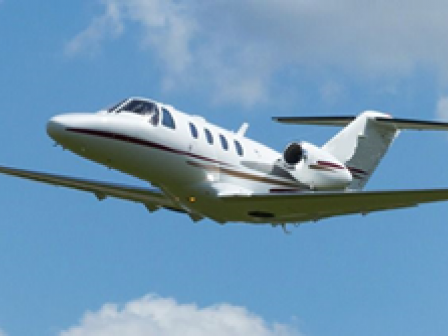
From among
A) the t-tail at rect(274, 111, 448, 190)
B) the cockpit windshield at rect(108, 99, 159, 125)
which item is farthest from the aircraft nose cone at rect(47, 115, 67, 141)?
the t-tail at rect(274, 111, 448, 190)

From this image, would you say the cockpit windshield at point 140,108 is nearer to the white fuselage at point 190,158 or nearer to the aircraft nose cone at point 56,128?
the white fuselage at point 190,158

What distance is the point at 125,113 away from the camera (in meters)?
20.8

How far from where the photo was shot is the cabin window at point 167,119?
21.1 m

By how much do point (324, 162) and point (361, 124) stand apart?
3466 millimetres

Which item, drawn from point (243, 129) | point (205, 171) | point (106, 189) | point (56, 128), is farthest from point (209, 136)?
point (106, 189)

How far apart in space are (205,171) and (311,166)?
3.54 m

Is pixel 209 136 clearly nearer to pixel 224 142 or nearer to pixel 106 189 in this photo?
pixel 224 142

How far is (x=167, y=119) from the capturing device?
21172mm

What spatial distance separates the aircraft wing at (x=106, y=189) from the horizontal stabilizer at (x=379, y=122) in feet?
20.9

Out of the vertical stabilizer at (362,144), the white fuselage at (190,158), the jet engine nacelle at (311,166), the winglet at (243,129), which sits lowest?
the white fuselage at (190,158)

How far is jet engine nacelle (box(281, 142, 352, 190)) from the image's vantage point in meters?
23.9

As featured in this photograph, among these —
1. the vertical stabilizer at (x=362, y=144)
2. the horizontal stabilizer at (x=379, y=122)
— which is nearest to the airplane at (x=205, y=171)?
the vertical stabilizer at (x=362, y=144)

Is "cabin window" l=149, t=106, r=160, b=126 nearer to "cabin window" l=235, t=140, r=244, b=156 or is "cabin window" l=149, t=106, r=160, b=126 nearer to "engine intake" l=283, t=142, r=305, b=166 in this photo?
"cabin window" l=235, t=140, r=244, b=156

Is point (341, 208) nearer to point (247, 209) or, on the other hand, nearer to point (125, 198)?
point (247, 209)
